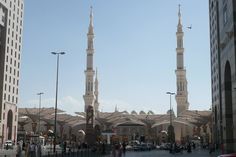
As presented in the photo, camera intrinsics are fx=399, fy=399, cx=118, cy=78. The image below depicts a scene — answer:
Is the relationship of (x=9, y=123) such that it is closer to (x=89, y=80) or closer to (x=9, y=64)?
(x=9, y=64)

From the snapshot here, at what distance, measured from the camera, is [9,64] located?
8456cm

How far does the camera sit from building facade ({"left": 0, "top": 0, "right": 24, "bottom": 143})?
81.0m

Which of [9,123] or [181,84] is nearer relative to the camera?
[9,123]

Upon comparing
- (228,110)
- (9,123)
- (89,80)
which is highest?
(89,80)

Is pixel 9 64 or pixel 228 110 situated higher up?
pixel 9 64

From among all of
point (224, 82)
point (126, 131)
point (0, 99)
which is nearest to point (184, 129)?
point (126, 131)

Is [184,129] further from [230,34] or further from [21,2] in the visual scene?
[230,34]

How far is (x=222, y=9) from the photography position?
46062mm

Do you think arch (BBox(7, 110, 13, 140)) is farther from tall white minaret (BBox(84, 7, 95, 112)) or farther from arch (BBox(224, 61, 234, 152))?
arch (BBox(224, 61, 234, 152))

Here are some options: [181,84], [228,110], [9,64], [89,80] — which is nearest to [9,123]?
[9,64]

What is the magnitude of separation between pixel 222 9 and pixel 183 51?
251ft

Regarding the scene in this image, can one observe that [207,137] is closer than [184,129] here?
Yes

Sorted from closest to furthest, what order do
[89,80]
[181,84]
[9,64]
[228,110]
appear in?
[228,110]
[9,64]
[181,84]
[89,80]

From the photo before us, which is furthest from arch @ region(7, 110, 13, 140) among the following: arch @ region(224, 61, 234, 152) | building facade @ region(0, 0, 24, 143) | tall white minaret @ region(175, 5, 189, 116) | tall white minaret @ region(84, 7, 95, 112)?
tall white minaret @ region(175, 5, 189, 116)
